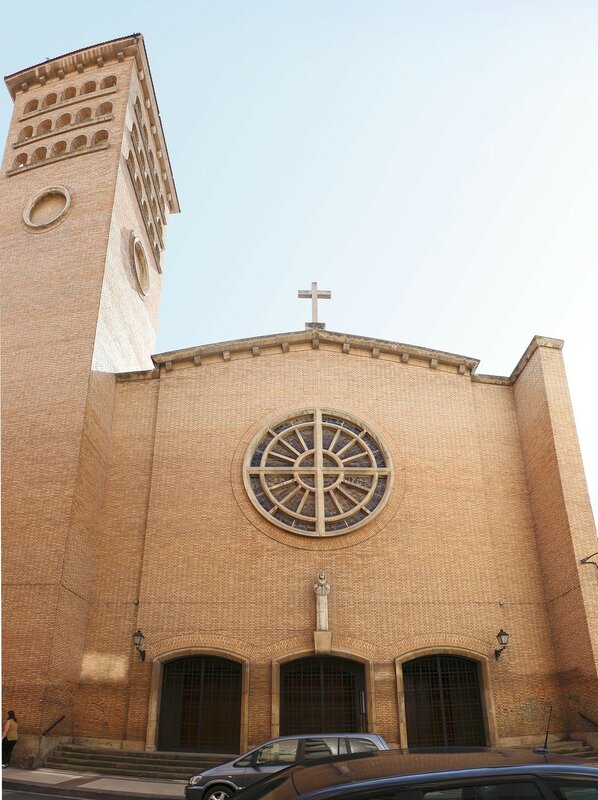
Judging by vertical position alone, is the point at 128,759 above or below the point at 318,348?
below

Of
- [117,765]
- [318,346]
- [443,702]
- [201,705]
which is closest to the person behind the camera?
[117,765]

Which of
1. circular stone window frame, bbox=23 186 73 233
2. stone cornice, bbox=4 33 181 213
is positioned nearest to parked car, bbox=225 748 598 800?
circular stone window frame, bbox=23 186 73 233

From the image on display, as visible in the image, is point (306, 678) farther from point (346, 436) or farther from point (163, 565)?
point (346, 436)

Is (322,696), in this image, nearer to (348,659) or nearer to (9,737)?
(348,659)

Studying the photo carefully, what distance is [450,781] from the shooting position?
3043 millimetres

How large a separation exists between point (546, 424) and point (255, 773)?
507 inches

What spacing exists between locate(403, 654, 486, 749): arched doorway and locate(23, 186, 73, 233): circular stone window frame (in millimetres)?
17559

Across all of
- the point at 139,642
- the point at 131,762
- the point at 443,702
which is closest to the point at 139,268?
the point at 139,642

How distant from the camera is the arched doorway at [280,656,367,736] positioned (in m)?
16.7

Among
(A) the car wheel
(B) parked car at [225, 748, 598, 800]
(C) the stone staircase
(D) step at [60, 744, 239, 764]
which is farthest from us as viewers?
(D) step at [60, 744, 239, 764]

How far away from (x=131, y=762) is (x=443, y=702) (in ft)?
25.5

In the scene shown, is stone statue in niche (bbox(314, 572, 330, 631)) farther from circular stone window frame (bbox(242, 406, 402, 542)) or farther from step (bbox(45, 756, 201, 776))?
step (bbox(45, 756, 201, 776))

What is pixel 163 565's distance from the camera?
1825 cm

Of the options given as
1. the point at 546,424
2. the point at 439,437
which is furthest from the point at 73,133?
the point at 546,424
